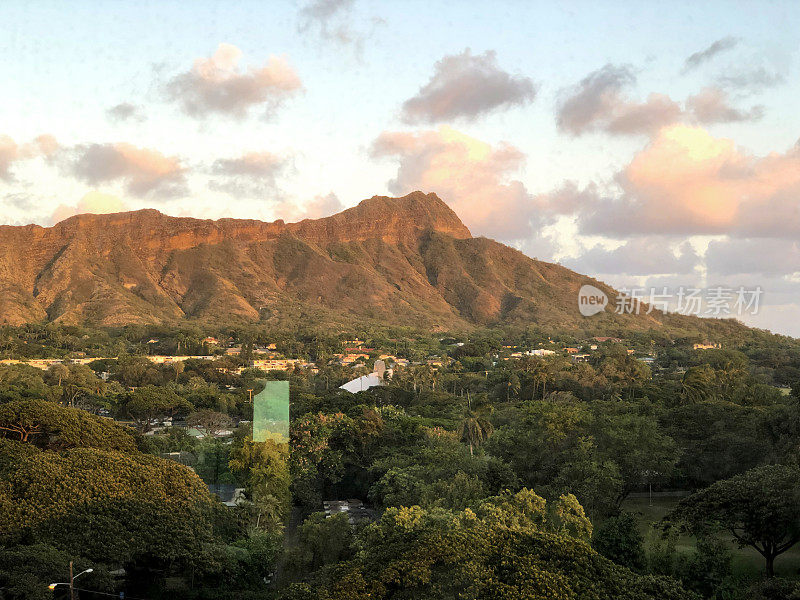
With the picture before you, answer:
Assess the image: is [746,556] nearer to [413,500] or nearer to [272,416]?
[413,500]

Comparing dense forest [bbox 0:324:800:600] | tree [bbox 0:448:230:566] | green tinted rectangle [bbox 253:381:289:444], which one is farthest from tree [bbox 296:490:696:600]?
green tinted rectangle [bbox 253:381:289:444]

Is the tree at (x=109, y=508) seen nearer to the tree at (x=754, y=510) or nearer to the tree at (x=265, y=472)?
the tree at (x=265, y=472)

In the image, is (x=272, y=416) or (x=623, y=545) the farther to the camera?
(x=272, y=416)

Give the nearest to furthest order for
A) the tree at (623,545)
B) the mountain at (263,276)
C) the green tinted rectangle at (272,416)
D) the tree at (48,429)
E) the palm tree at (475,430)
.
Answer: the tree at (623,545)
the tree at (48,429)
the green tinted rectangle at (272,416)
the palm tree at (475,430)
the mountain at (263,276)

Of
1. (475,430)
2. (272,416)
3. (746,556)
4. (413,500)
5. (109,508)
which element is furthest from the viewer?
(272,416)

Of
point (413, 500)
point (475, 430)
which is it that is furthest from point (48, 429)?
point (475, 430)

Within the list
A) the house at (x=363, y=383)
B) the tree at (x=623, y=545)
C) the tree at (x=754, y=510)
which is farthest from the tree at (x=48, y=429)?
the house at (x=363, y=383)
